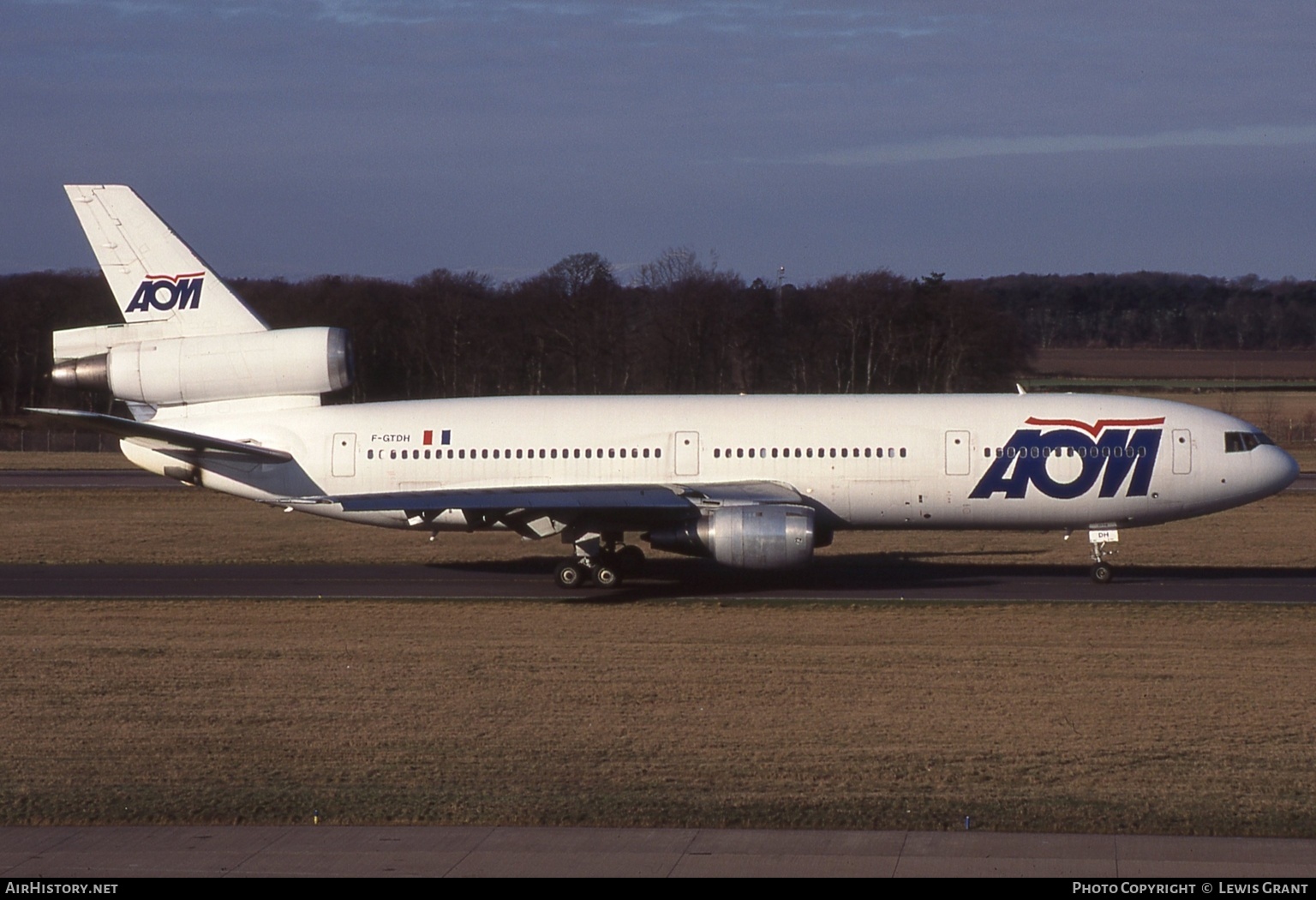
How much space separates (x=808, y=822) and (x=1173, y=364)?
12230cm

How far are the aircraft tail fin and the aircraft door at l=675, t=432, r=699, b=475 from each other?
988cm

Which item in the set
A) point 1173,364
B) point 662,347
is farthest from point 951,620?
point 1173,364

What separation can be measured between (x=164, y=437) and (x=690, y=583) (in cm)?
1095

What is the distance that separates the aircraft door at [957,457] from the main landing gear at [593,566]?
6.74m

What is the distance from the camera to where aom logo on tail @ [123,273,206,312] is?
94.4 ft

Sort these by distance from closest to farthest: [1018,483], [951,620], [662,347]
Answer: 1. [951,620]
2. [1018,483]
3. [662,347]

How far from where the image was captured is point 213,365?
28781 millimetres

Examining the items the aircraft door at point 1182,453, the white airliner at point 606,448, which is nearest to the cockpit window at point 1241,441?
the white airliner at point 606,448

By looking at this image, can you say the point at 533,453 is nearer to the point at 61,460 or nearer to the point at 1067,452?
the point at 1067,452

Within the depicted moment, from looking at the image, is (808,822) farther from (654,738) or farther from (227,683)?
(227,683)

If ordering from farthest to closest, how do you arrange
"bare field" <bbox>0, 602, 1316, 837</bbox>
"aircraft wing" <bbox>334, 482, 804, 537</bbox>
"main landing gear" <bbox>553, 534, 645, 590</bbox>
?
1. "main landing gear" <bbox>553, 534, 645, 590</bbox>
2. "aircraft wing" <bbox>334, 482, 804, 537</bbox>
3. "bare field" <bbox>0, 602, 1316, 837</bbox>

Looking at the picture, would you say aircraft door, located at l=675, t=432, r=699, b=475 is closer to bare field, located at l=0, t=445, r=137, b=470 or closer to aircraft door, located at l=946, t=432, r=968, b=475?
aircraft door, located at l=946, t=432, r=968, b=475

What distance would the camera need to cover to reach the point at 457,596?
2625cm

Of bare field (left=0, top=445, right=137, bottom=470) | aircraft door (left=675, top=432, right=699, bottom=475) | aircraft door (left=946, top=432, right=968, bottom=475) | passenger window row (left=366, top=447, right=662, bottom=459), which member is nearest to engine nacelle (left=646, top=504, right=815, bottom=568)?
aircraft door (left=675, top=432, right=699, bottom=475)
